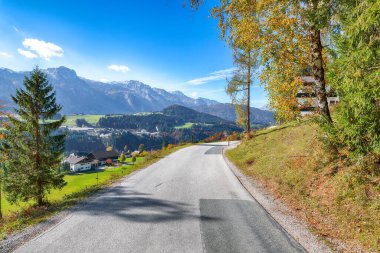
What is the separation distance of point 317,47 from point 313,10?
95.5 inches

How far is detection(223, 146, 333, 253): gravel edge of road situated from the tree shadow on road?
93.6 inches

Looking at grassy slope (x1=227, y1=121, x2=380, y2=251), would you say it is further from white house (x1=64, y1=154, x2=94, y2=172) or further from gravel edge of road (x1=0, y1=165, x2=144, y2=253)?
white house (x1=64, y1=154, x2=94, y2=172)

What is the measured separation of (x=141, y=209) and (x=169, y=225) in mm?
2014

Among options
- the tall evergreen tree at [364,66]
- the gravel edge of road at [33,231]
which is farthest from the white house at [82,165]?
the tall evergreen tree at [364,66]

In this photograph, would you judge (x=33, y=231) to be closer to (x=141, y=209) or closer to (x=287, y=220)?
(x=141, y=209)

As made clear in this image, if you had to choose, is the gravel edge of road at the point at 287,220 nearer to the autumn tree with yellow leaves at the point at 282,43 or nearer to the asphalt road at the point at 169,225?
the asphalt road at the point at 169,225

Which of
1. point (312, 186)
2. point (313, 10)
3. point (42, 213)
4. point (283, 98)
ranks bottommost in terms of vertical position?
point (42, 213)

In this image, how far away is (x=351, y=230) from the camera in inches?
276

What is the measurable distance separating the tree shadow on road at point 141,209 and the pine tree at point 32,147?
6.13 meters

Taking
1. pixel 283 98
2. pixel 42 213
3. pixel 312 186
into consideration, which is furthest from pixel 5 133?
pixel 312 186

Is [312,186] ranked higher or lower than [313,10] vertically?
lower

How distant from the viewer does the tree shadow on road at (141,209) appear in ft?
27.3

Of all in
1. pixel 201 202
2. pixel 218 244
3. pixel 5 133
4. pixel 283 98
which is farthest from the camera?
pixel 5 133

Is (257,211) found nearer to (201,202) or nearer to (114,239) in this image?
(201,202)
